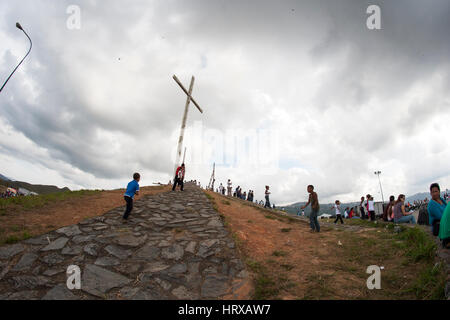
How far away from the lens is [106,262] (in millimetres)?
4871

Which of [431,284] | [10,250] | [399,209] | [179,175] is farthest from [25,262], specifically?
[399,209]

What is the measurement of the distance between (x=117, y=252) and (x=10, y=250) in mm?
2373

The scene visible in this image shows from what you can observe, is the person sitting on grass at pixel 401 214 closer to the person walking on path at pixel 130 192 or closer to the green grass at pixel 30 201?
the person walking on path at pixel 130 192

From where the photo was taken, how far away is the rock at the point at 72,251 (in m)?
5.12

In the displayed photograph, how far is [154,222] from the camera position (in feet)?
25.1

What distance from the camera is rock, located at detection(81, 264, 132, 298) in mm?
3921

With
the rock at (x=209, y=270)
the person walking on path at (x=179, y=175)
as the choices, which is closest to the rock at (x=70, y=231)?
the rock at (x=209, y=270)

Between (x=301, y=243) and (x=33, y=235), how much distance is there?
7.98m

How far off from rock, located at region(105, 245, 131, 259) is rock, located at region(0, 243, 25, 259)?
1.90 metres

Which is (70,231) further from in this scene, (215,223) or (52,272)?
(215,223)

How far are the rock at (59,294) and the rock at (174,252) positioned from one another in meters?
1.98

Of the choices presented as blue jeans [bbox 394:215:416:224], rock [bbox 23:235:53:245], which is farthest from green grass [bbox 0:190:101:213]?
blue jeans [bbox 394:215:416:224]

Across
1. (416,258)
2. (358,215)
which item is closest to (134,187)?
(416,258)
